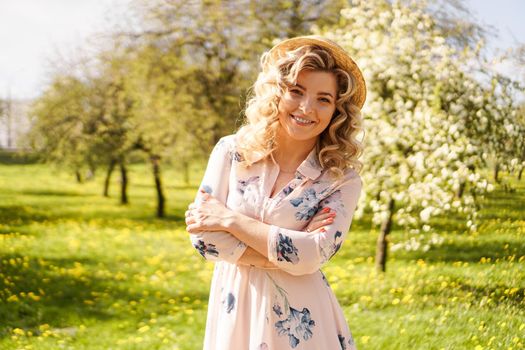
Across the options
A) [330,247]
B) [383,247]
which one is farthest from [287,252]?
[383,247]

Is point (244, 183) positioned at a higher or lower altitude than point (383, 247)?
higher

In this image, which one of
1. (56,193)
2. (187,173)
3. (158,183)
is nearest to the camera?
(158,183)

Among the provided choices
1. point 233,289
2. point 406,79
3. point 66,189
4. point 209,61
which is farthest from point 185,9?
point 233,289

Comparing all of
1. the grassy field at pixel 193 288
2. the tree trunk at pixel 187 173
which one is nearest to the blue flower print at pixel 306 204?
the grassy field at pixel 193 288

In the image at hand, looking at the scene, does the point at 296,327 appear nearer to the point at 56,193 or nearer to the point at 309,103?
the point at 309,103

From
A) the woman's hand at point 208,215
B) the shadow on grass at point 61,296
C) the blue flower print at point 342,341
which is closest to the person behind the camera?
the woman's hand at point 208,215

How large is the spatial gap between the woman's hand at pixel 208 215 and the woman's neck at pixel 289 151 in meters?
0.34

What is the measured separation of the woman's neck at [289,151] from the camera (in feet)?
8.29

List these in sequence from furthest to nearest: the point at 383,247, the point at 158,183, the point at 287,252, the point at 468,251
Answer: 1. the point at 158,183
2. the point at 383,247
3. the point at 468,251
4. the point at 287,252

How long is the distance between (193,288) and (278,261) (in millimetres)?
5583

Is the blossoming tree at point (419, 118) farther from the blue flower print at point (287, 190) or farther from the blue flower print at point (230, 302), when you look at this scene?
the blue flower print at point (230, 302)

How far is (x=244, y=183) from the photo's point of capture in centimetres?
246

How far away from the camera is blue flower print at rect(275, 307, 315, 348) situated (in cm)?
230

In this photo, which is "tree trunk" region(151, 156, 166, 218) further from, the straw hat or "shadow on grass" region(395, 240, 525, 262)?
the straw hat
